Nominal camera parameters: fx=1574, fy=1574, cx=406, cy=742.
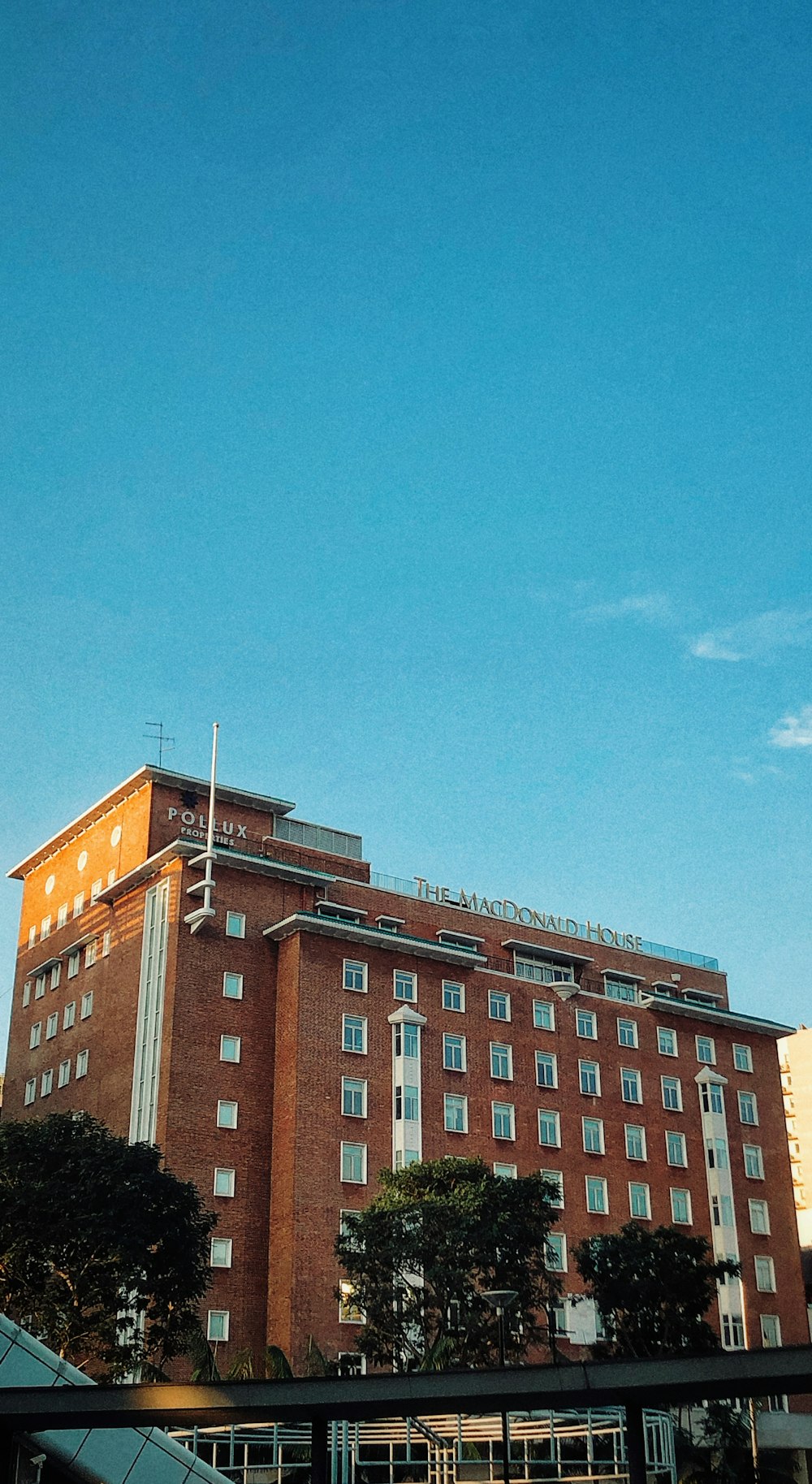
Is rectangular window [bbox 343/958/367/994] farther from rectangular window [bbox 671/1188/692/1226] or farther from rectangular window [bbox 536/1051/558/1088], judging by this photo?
rectangular window [bbox 671/1188/692/1226]

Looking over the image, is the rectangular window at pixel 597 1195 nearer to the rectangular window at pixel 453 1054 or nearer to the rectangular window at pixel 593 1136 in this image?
the rectangular window at pixel 593 1136

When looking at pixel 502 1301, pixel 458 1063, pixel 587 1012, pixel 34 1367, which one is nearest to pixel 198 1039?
pixel 458 1063

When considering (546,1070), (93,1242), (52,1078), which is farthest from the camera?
(546,1070)

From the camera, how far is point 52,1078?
76.5 m

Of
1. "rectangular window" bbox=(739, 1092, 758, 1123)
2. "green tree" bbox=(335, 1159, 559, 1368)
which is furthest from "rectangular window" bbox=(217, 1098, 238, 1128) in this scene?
"rectangular window" bbox=(739, 1092, 758, 1123)

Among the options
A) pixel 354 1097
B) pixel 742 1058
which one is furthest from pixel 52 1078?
pixel 742 1058

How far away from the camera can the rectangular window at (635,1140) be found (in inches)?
3098

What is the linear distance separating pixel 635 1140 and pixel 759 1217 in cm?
922

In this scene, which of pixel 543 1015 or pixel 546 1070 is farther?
pixel 543 1015

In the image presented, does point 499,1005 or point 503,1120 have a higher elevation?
point 499,1005

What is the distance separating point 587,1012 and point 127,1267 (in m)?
36.3

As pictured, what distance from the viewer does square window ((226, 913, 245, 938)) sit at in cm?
6969

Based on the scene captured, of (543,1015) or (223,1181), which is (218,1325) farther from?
(543,1015)

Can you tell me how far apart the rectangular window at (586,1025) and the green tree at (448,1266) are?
23288mm
